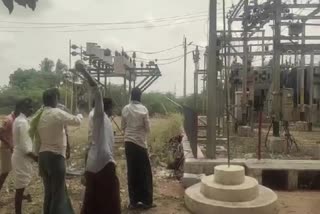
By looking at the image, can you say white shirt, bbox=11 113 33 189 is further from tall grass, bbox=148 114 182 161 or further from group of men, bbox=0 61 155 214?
tall grass, bbox=148 114 182 161

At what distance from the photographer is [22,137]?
5910mm

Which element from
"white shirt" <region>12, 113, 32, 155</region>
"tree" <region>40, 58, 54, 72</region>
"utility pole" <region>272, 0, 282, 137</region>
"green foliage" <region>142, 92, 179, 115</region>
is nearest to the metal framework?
"utility pole" <region>272, 0, 282, 137</region>

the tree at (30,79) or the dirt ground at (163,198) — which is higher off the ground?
the tree at (30,79)

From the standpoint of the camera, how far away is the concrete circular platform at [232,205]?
596 centimetres

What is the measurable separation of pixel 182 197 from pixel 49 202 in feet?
8.77

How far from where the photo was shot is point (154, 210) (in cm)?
663

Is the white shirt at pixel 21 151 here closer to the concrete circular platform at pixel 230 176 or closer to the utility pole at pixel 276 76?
the concrete circular platform at pixel 230 176

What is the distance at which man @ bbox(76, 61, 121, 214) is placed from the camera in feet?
16.6

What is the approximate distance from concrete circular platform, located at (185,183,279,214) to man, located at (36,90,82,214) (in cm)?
193

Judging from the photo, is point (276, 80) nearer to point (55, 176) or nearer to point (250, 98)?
point (250, 98)

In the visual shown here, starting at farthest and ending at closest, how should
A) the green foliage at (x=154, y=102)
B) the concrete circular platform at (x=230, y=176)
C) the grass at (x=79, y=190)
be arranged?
the green foliage at (x=154, y=102)
the grass at (x=79, y=190)
the concrete circular platform at (x=230, y=176)

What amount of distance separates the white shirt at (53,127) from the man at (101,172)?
1.00 ft

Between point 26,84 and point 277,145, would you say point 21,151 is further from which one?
point 26,84

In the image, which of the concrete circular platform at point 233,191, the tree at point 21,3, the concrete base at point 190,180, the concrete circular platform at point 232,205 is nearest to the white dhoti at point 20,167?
the concrete circular platform at point 232,205
